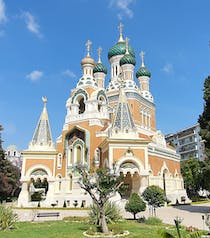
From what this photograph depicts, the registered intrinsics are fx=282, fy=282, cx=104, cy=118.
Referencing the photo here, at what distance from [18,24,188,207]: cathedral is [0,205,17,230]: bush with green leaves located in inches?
377

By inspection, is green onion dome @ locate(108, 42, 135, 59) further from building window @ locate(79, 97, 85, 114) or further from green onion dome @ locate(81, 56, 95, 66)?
building window @ locate(79, 97, 85, 114)

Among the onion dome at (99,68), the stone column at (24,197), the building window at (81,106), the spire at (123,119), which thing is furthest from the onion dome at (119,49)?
the stone column at (24,197)

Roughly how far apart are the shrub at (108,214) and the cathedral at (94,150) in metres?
8.07

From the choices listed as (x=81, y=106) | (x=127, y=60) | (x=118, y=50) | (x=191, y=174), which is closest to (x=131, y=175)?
(x=81, y=106)

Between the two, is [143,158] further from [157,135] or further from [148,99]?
[148,99]

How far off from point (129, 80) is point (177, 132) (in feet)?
111

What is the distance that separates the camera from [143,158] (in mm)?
22141

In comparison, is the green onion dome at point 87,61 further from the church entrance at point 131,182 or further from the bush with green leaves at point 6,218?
the bush with green leaves at point 6,218

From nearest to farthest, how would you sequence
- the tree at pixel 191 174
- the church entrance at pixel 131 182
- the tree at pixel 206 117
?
the tree at pixel 206 117 < the church entrance at pixel 131 182 < the tree at pixel 191 174

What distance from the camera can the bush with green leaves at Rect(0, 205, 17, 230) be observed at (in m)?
11.7

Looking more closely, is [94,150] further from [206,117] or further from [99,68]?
[99,68]

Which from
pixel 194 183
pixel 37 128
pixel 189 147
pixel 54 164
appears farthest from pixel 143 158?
pixel 189 147

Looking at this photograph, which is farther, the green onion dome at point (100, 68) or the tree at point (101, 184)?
the green onion dome at point (100, 68)

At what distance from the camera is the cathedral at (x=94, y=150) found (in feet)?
73.0
